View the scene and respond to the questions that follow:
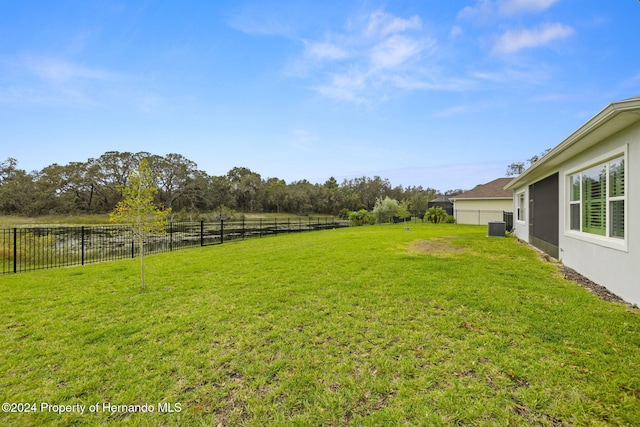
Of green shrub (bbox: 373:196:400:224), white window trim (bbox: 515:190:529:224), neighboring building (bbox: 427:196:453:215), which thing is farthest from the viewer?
neighboring building (bbox: 427:196:453:215)

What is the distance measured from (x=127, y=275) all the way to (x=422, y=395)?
666 centimetres

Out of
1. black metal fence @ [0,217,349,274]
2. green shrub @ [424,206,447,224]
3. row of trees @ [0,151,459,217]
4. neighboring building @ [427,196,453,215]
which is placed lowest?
black metal fence @ [0,217,349,274]

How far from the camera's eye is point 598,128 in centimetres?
404

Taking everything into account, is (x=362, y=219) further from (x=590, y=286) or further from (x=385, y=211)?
(x=590, y=286)

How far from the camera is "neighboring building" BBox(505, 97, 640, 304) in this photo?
12.5 feet

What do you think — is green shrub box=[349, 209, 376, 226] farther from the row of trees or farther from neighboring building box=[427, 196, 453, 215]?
neighboring building box=[427, 196, 453, 215]

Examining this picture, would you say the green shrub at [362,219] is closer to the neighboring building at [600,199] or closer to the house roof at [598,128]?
the neighboring building at [600,199]

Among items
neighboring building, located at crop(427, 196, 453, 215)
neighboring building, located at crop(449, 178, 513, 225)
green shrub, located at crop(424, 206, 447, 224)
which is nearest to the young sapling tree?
neighboring building, located at crop(449, 178, 513, 225)

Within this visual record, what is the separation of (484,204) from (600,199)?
60.1 ft

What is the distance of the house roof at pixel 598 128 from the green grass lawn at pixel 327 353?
2582 millimetres

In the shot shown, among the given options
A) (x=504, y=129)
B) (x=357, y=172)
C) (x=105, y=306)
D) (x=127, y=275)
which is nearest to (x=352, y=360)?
(x=105, y=306)

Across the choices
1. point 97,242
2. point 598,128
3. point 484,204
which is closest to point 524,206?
point 598,128

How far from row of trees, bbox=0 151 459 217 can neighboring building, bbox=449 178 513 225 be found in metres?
6.35

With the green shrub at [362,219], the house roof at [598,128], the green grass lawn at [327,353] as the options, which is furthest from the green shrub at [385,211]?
A: the green grass lawn at [327,353]
